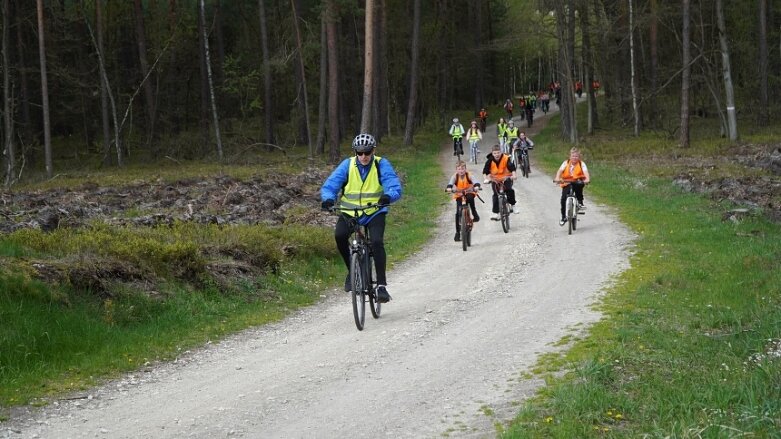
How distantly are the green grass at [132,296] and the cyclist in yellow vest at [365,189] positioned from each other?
1.91 meters

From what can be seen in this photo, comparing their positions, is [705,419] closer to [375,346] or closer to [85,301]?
[375,346]

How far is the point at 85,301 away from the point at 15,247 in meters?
2.08

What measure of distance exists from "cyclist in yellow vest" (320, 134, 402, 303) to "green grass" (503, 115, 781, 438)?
2.85 meters

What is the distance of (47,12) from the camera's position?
140 feet

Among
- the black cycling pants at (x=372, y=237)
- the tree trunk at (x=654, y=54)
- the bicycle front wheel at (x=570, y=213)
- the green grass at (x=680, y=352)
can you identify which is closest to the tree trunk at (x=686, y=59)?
the tree trunk at (x=654, y=54)

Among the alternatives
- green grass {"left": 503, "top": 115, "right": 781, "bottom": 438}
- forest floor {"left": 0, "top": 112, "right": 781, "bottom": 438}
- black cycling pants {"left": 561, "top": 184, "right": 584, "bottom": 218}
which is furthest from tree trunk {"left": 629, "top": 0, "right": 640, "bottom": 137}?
green grass {"left": 503, "top": 115, "right": 781, "bottom": 438}

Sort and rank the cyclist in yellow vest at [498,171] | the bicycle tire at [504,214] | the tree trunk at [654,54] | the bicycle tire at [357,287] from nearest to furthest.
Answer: the bicycle tire at [357,287] < the bicycle tire at [504,214] < the cyclist in yellow vest at [498,171] < the tree trunk at [654,54]

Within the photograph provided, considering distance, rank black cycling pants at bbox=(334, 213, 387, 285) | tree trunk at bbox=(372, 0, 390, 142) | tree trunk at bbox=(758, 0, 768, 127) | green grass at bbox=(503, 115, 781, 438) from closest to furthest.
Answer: green grass at bbox=(503, 115, 781, 438) < black cycling pants at bbox=(334, 213, 387, 285) < tree trunk at bbox=(372, 0, 390, 142) < tree trunk at bbox=(758, 0, 768, 127)

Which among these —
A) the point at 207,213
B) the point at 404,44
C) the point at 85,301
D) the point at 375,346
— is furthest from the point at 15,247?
the point at 404,44

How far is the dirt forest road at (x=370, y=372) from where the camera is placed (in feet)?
20.9

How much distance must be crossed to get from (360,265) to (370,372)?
2.25 metres

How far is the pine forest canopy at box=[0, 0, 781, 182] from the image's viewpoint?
38781 mm

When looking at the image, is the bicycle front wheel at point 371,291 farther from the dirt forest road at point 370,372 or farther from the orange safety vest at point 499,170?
the orange safety vest at point 499,170

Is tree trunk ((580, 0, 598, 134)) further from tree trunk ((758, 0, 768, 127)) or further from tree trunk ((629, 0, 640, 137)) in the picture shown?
tree trunk ((758, 0, 768, 127))
